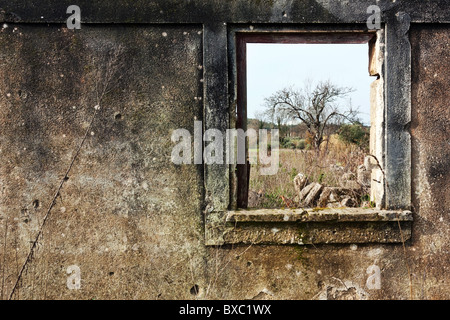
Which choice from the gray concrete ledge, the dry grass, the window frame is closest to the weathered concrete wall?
the window frame

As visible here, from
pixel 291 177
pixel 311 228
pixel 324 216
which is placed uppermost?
pixel 291 177

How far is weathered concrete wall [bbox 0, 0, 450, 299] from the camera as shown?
8.57 feet

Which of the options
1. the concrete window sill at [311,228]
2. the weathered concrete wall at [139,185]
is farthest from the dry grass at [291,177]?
the weathered concrete wall at [139,185]

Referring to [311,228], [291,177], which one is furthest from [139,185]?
[291,177]

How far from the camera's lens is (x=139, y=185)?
2.62 m

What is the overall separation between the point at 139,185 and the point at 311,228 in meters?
1.47

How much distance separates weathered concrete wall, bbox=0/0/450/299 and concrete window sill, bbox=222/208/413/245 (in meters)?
0.09

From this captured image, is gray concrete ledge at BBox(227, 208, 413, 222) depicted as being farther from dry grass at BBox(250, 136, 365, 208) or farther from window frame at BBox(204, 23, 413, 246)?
dry grass at BBox(250, 136, 365, 208)

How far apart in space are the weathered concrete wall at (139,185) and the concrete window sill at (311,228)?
0.30 feet

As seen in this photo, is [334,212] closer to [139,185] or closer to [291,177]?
[139,185]

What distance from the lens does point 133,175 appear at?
263cm

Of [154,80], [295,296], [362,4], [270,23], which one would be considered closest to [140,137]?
[154,80]

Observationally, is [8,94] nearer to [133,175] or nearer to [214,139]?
[133,175]

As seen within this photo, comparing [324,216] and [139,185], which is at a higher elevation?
[139,185]
